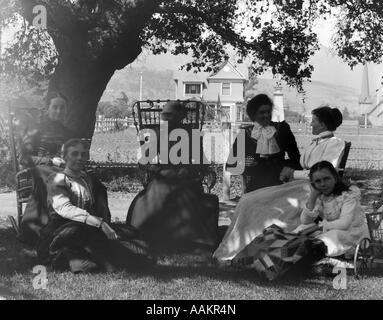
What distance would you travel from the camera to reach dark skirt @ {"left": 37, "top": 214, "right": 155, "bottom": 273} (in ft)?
14.5

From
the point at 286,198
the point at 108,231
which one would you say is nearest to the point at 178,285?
the point at 108,231

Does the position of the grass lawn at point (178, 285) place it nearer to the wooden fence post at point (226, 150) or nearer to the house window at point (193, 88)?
A: the wooden fence post at point (226, 150)

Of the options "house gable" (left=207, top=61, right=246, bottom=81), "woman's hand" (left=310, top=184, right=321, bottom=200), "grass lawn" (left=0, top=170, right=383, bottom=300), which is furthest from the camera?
"house gable" (left=207, top=61, right=246, bottom=81)

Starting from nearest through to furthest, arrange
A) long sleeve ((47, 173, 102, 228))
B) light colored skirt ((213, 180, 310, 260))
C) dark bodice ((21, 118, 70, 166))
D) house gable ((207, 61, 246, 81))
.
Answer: long sleeve ((47, 173, 102, 228)) < light colored skirt ((213, 180, 310, 260)) < dark bodice ((21, 118, 70, 166)) < house gable ((207, 61, 246, 81))

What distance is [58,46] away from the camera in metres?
9.00

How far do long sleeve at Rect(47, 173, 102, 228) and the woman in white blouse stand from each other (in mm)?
1216

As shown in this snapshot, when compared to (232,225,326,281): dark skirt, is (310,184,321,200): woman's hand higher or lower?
higher

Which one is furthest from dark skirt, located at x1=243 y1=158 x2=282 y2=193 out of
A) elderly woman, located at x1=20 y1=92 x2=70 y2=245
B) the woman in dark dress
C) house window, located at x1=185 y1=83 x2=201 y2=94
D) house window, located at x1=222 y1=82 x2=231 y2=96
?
house window, located at x1=185 y1=83 x2=201 y2=94

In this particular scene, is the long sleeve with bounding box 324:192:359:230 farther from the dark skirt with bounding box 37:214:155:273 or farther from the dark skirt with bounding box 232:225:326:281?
the dark skirt with bounding box 37:214:155:273

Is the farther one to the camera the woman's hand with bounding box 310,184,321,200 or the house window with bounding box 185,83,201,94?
the house window with bounding box 185,83,201,94

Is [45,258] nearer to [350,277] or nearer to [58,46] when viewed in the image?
[350,277]

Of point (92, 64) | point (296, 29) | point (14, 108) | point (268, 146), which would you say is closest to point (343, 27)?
point (296, 29)

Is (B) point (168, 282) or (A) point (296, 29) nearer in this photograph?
(B) point (168, 282)

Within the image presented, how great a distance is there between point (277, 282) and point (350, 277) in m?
0.62
